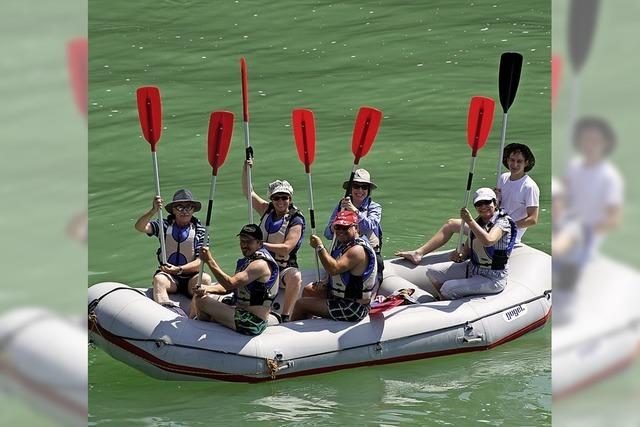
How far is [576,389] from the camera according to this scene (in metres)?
1.36

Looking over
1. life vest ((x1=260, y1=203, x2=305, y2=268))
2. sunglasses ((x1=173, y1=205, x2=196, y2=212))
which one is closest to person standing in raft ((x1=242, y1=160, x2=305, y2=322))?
life vest ((x1=260, y1=203, x2=305, y2=268))

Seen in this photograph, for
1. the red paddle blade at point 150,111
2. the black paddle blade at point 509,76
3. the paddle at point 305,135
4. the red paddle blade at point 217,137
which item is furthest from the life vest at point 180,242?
the black paddle blade at point 509,76

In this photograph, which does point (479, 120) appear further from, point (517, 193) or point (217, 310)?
point (217, 310)

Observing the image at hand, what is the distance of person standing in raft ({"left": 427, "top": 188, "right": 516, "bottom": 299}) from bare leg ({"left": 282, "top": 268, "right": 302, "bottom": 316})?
1.05 meters

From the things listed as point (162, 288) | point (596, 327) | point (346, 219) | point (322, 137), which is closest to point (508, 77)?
point (346, 219)

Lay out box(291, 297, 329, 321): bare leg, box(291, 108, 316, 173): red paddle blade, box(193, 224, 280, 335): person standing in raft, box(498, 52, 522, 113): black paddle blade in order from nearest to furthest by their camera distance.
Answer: box(193, 224, 280, 335): person standing in raft
box(291, 297, 329, 321): bare leg
box(291, 108, 316, 173): red paddle blade
box(498, 52, 522, 113): black paddle blade

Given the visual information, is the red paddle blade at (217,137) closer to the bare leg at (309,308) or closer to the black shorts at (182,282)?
the black shorts at (182,282)

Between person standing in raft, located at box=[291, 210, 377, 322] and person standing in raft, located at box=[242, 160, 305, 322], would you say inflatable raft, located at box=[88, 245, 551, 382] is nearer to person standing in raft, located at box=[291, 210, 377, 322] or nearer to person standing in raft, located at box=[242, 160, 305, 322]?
person standing in raft, located at box=[291, 210, 377, 322]

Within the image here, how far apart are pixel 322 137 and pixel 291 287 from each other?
4.69 meters

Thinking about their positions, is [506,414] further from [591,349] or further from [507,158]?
[591,349]

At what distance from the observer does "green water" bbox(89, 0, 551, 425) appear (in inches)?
239

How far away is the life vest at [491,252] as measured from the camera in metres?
6.71

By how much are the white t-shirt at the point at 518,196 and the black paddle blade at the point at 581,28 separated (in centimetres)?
590

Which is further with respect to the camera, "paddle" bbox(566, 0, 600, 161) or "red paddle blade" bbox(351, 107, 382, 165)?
"red paddle blade" bbox(351, 107, 382, 165)
